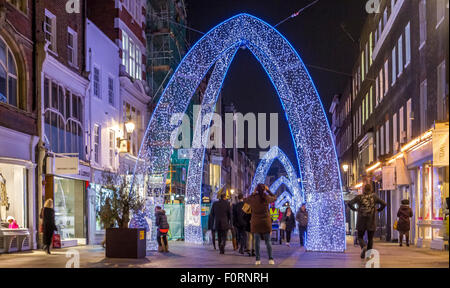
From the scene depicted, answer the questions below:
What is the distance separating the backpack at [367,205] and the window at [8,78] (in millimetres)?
11868

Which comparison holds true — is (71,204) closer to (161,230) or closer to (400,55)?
(161,230)

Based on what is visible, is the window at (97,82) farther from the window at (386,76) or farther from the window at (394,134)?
the window at (386,76)

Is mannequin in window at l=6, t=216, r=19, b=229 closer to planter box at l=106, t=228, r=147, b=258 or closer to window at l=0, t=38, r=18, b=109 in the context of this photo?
window at l=0, t=38, r=18, b=109

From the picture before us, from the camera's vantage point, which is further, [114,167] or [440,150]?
[114,167]

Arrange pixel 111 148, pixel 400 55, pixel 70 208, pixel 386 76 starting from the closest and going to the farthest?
pixel 70 208
pixel 400 55
pixel 111 148
pixel 386 76

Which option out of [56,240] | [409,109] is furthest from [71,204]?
[409,109]

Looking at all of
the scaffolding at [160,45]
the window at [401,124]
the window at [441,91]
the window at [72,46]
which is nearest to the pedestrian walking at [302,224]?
the window at [401,124]

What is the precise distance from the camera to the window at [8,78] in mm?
21062

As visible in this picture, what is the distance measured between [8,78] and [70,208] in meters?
6.97

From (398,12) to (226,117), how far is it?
59.2 meters

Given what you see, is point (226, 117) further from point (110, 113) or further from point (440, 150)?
point (440, 150)

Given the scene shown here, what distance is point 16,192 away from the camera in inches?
854

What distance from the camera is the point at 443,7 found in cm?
2088
